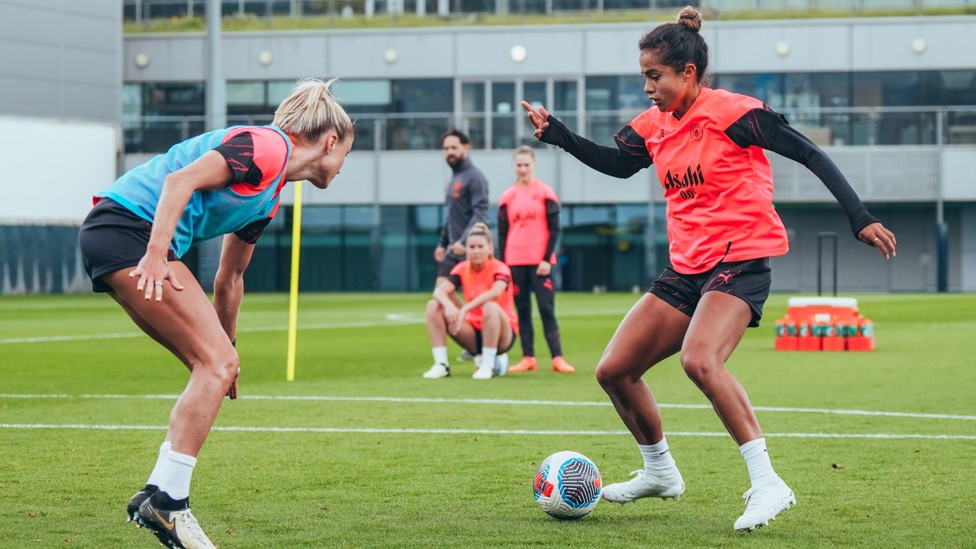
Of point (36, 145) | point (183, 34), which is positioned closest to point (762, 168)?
point (36, 145)

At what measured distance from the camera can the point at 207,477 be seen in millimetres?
7055

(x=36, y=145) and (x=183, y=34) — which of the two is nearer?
(x=36, y=145)

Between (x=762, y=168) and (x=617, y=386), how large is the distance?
1119mm

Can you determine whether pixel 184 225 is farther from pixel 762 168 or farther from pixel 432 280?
pixel 432 280

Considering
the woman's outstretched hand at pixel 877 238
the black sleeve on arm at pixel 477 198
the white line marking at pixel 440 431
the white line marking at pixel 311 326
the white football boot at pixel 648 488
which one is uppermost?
the black sleeve on arm at pixel 477 198

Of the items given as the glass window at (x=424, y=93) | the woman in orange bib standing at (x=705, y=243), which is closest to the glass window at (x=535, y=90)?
the glass window at (x=424, y=93)

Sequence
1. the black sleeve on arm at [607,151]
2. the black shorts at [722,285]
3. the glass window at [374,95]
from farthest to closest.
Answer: the glass window at [374,95], the black sleeve on arm at [607,151], the black shorts at [722,285]

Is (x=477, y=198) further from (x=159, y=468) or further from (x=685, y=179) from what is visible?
(x=159, y=468)

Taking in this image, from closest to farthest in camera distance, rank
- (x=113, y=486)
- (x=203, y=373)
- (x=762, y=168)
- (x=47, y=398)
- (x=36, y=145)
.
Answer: (x=203, y=373) < (x=762, y=168) < (x=113, y=486) < (x=47, y=398) < (x=36, y=145)

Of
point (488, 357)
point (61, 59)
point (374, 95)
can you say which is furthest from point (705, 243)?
point (61, 59)

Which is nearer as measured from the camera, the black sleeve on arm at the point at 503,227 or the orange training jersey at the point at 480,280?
the orange training jersey at the point at 480,280

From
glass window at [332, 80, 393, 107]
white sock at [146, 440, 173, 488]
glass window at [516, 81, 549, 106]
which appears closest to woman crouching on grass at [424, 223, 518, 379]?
white sock at [146, 440, 173, 488]

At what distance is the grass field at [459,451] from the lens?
18.7ft

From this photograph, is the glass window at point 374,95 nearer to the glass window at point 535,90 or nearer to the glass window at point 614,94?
the glass window at point 535,90
